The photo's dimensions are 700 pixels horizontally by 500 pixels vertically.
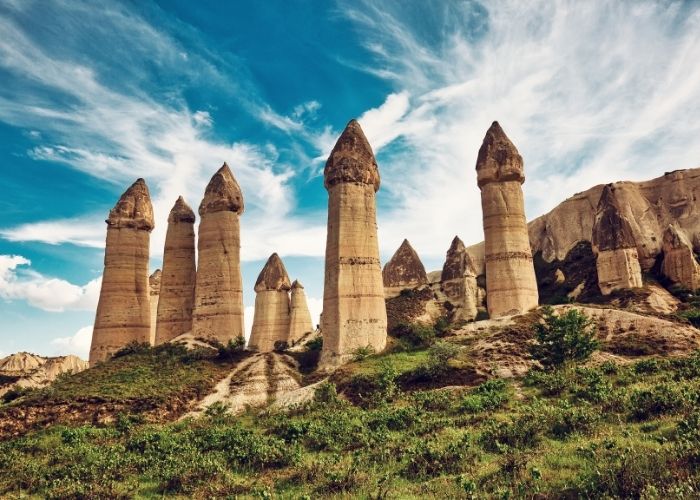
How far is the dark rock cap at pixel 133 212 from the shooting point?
116 ft

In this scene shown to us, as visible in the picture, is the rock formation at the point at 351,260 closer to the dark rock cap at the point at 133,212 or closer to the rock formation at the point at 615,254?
the dark rock cap at the point at 133,212

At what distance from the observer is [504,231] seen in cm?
3139

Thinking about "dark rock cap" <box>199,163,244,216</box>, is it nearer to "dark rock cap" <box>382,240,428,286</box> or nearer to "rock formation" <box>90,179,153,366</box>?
"rock formation" <box>90,179,153,366</box>

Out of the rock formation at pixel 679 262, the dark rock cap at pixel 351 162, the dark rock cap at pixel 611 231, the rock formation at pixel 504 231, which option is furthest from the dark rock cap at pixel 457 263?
the dark rock cap at pixel 351 162

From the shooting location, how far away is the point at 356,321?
2727 cm

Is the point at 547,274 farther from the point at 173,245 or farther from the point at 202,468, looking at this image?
the point at 202,468

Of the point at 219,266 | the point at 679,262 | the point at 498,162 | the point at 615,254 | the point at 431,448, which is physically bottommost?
the point at 431,448

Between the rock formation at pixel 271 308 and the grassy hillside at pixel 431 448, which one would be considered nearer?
the grassy hillside at pixel 431 448

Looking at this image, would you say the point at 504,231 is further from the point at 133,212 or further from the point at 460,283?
the point at 133,212

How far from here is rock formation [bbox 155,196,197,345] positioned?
113 feet

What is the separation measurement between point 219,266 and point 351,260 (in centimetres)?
920

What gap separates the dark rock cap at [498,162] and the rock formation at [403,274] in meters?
12.0

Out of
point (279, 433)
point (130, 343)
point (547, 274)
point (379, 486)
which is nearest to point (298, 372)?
point (130, 343)

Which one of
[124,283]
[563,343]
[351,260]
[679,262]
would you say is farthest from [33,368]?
[679,262]
